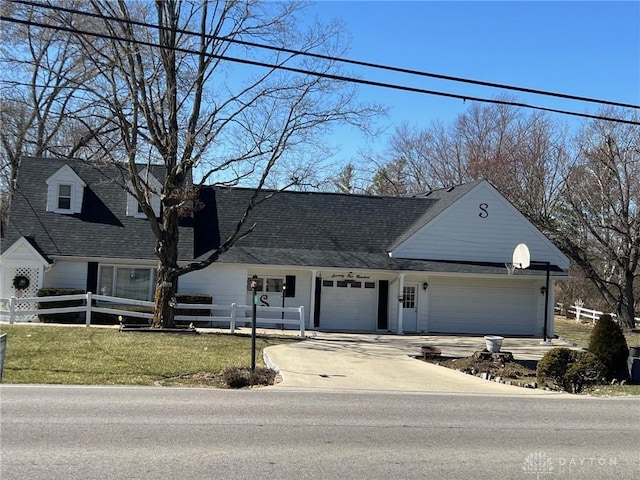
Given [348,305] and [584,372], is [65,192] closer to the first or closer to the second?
→ [348,305]

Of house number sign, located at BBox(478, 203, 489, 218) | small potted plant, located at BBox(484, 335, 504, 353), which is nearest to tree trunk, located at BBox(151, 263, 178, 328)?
small potted plant, located at BBox(484, 335, 504, 353)

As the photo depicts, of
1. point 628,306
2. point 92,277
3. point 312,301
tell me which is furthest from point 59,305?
point 628,306

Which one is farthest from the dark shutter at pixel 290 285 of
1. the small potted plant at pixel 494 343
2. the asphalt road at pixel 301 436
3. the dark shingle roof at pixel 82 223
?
the asphalt road at pixel 301 436

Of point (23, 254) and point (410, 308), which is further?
point (410, 308)

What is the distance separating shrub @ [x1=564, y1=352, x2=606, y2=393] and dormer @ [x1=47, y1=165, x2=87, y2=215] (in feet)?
67.1

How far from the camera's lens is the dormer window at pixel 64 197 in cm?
2658

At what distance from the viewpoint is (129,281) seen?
2550 cm

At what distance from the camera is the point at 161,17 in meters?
21.0

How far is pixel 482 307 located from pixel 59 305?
56.2 feet

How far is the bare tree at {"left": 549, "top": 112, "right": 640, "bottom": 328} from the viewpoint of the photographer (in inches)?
1331

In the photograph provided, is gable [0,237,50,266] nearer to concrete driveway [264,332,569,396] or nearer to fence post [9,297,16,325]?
fence post [9,297,16,325]

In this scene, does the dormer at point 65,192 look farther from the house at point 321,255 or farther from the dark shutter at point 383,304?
the dark shutter at point 383,304

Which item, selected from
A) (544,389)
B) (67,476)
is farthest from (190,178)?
(67,476)

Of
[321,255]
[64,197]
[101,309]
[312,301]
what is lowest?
[101,309]
